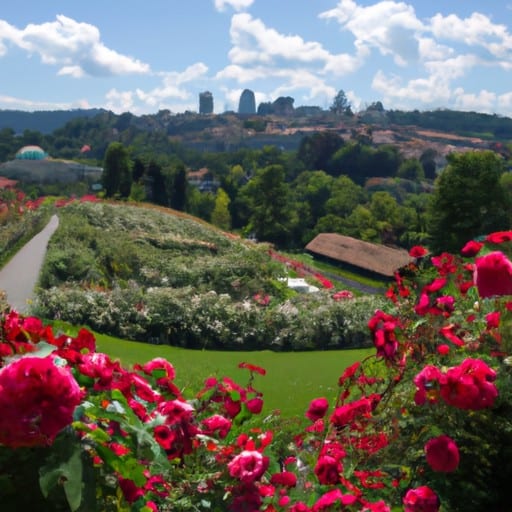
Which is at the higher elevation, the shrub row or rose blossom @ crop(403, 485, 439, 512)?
rose blossom @ crop(403, 485, 439, 512)

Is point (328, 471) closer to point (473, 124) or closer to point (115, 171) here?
point (115, 171)

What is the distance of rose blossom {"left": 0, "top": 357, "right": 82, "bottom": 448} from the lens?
6.09 ft

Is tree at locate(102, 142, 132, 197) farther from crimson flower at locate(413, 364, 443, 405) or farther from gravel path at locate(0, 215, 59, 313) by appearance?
crimson flower at locate(413, 364, 443, 405)

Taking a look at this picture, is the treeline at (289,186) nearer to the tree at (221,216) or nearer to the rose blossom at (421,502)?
the tree at (221,216)

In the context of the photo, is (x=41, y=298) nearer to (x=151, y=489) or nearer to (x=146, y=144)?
(x=151, y=489)

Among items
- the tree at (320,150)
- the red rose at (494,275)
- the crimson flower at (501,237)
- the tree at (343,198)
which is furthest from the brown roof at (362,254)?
the tree at (320,150)

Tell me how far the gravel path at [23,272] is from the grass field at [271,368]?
2791mm

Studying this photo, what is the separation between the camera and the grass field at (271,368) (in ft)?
24.3

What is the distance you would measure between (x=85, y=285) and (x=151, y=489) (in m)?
13.6

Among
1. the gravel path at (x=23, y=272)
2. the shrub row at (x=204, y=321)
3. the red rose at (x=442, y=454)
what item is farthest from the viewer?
the gravel path at (x=23, y=272)

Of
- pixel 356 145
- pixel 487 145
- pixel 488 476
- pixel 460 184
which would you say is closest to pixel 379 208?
pixel 460 184

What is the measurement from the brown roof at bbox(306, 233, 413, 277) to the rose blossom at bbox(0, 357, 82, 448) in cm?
3652

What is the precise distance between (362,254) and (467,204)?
40.8ft

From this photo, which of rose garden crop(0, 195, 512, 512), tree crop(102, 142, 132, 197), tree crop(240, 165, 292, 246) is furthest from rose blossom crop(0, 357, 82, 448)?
tree crop(240, 165, 292, 246)
